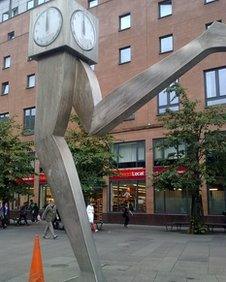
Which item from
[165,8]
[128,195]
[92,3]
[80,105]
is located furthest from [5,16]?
[80,105]

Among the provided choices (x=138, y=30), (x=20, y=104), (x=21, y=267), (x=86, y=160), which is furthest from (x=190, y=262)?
(x=20, y=104)

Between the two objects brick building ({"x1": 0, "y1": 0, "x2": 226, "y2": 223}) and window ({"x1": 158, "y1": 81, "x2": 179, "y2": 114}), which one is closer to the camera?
brick building ({"x1": 0, "y1": 0, "x2": 226, "y2": 223})

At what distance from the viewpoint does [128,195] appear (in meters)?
29.9

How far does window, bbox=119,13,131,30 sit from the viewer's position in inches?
1266

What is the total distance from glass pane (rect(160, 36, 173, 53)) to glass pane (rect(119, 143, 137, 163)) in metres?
7.20

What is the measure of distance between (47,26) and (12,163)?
63.1 ft

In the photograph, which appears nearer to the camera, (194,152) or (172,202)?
(194,152)

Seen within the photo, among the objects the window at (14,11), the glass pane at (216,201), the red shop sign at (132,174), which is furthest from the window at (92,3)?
the glass pane at (216,201)

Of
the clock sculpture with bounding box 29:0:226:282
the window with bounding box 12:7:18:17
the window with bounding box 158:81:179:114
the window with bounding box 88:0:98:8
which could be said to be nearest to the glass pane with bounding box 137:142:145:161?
the window with bounding box 158:81:179:114

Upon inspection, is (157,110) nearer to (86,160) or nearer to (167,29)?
(167,29)

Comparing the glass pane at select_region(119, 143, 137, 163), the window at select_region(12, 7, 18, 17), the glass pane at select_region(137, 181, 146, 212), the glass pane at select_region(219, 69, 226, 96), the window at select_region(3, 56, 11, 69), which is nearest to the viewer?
the glass pane at select_region(219, 69, 226, 96)

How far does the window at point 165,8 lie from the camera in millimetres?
30259

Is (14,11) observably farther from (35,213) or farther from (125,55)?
(35,213)

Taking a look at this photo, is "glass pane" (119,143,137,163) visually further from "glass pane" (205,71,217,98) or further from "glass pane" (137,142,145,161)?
"glass pane" (205,71,217,98)
